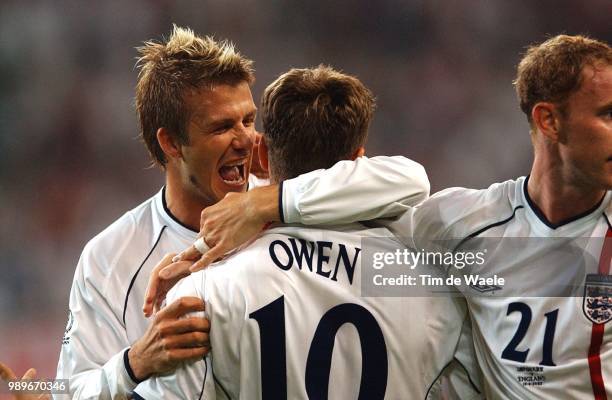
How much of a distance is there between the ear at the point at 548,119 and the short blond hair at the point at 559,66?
0.07ft

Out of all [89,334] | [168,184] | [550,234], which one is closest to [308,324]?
[550,234]

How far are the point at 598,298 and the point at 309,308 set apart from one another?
0.79 m

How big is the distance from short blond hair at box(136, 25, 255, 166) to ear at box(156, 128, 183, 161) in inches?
0.8

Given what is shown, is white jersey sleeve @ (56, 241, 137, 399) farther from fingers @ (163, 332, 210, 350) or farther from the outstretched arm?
fingers @ (163, 332, 210, 350)

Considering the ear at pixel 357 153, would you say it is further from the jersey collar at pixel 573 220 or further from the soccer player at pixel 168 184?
the soccer player at pixel 168 184

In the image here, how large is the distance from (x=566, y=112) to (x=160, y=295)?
128 centimetres

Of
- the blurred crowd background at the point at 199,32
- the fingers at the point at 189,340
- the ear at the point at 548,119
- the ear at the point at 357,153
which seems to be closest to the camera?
the fingers at the point at 189,340

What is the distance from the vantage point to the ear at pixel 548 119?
230cm

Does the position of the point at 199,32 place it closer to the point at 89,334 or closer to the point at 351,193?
the point at 89,334

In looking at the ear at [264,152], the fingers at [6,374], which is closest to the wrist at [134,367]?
the ear at [264,152]

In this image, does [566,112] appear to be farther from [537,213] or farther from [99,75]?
[99,75]

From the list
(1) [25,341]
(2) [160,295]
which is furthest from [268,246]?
(1) [25,341]

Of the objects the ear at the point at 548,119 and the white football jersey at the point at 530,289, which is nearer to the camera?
the white football jersey at the point at 530,289

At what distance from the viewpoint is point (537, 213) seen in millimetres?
2207
